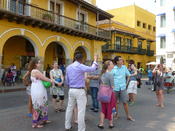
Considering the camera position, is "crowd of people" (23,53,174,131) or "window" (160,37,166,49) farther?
"window" (160,37,166,49)

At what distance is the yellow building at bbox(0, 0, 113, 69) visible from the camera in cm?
1383

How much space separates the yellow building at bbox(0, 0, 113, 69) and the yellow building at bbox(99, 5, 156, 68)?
9.30m

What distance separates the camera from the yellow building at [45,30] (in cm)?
1383

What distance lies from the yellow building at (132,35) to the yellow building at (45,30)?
9.30 m

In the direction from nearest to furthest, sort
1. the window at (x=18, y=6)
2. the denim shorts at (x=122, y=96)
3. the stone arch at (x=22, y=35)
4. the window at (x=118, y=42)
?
the denim shorts at (x=122, y=96) → the stone arch at (x=22, y=35) → the window at (x=18, y=6) → the window at (x=118, y=42)

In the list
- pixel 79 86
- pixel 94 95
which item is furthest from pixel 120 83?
pixel 79 86

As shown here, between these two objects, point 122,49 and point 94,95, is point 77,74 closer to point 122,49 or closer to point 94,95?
point 94,95

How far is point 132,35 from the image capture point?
34.6 metres

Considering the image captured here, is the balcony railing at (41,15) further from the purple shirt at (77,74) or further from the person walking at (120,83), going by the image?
the purple shirt at (77,74)

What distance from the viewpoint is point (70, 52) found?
734 inches

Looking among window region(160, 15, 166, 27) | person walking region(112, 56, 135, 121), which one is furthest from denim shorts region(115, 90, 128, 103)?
window region(160, 15, 166, 27)

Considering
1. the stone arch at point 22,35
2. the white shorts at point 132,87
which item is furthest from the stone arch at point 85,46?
the white shorts at point 132,87

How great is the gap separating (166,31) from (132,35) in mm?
7895

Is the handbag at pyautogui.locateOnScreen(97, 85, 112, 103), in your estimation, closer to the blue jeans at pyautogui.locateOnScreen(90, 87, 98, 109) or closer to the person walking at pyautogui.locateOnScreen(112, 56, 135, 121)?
the person walking at pyautogui.locateOnScreen(112, 56, 135, 121)
